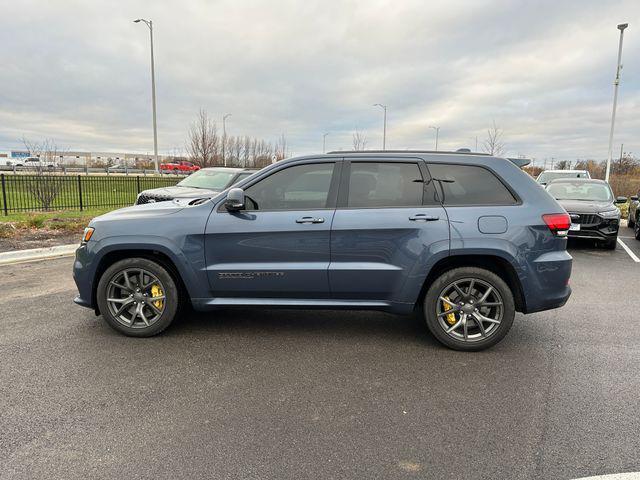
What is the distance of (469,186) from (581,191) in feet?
27.5

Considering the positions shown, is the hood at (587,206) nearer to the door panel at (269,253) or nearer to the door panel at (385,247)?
the door panel at (385,247)

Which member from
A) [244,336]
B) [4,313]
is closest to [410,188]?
[244,336]

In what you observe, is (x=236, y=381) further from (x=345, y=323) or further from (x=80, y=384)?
(x=345, y=323)

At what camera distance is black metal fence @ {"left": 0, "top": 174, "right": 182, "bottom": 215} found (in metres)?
14.3

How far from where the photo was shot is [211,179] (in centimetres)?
1145

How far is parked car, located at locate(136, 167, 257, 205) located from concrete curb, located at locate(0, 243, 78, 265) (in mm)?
1987

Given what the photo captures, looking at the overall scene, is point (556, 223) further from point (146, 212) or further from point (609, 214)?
point (609, 214)

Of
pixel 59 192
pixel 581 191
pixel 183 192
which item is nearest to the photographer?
pixel 183 192

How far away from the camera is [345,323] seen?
484cm

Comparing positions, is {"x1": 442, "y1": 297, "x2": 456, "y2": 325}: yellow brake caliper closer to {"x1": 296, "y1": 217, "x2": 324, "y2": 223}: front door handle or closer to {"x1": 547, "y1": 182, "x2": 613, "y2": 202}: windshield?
{"x1": 296, "y1": 217, "x2": 324, "y2": 223}: front door handle

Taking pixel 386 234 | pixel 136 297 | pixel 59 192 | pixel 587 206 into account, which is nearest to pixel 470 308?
pixel 386 234

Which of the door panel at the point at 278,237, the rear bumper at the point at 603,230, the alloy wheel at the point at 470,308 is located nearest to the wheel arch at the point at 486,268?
the alloy wheel at the point at 470,308

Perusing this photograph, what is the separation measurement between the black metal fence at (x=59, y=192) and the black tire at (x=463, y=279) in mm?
12802

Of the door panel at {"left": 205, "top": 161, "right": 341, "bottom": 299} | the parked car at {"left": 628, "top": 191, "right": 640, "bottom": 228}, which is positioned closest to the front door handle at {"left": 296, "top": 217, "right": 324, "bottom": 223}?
the door panel at {"left": 205, "top": 161, "right": 341, "bottom": 299}
